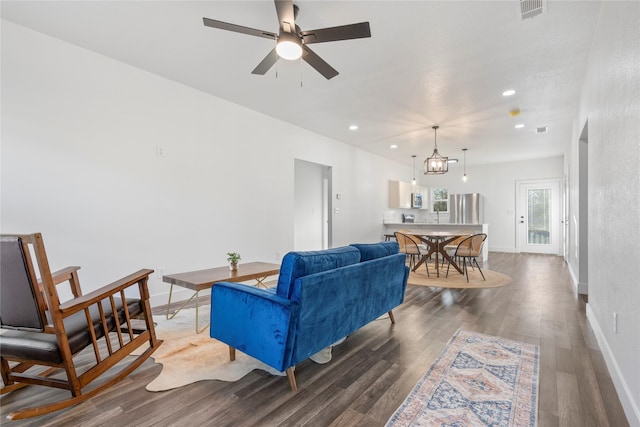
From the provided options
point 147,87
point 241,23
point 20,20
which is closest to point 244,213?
point 147,87

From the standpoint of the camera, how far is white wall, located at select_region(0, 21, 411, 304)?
9.14 feet

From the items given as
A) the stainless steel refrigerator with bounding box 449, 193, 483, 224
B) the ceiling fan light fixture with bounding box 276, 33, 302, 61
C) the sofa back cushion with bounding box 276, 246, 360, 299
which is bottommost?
the sofa back cushion with bounding box 276, 246, 360, 299

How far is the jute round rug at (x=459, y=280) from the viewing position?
186 inches

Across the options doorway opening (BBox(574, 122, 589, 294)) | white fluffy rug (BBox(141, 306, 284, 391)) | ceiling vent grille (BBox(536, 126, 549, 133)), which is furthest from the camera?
ceiling vent grille (BBox(536, 126, 549, 133))

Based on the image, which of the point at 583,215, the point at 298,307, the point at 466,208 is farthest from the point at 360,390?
the point at 466,208

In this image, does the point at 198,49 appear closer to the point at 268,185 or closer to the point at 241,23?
the point at 241,23

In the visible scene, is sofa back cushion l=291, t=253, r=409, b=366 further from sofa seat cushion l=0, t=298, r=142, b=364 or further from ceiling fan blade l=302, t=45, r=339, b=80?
ceiling fan blade l=302, t=45, r=339, b=80

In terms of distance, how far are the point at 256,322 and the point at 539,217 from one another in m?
9.47

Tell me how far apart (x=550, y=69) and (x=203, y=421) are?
4.55 metres

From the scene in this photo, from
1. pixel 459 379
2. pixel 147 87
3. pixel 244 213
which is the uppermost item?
pixel 147 87

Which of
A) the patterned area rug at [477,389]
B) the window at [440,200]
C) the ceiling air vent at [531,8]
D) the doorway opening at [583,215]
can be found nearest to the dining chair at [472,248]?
the doorway opening at [583,215]

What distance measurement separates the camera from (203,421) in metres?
1.64

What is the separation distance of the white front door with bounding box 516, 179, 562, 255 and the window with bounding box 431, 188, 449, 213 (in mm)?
2052

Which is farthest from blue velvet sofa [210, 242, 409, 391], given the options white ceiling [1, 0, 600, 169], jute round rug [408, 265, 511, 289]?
jute round rug [408, 265, 511, 289]
